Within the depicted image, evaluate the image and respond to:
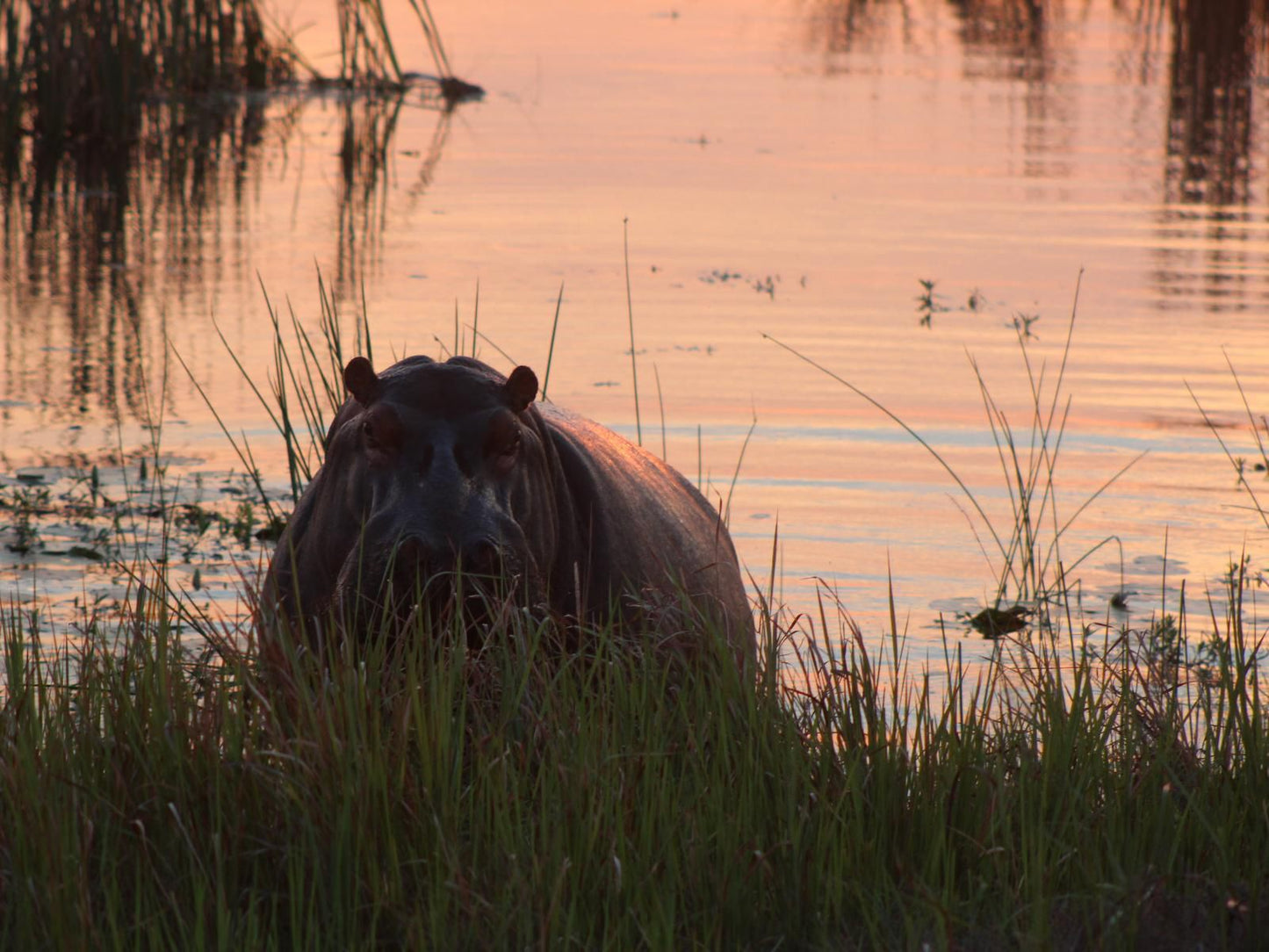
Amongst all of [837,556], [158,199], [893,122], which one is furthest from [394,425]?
[893,122]

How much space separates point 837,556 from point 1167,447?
229cm

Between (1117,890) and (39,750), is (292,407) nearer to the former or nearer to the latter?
(39,750)

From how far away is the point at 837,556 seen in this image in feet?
24.7

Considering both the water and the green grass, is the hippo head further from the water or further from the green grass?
the water

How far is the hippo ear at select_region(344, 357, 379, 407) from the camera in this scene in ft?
14.2

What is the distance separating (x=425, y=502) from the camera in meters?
4.04

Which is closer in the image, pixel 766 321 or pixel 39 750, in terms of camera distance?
pixel 39 750

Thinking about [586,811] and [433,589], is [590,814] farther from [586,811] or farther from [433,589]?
[433,589]

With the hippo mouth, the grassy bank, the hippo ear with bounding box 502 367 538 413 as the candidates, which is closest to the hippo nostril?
the hippo mouth

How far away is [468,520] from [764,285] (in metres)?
7.86

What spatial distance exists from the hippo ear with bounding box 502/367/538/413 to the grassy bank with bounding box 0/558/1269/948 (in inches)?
27.2

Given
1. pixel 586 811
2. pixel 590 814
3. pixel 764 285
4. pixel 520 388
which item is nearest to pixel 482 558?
pixel 520 388

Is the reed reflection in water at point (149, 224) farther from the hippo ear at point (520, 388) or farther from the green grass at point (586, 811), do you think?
the green grass at point (586, 811)

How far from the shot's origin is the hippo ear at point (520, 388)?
4.37 metres
